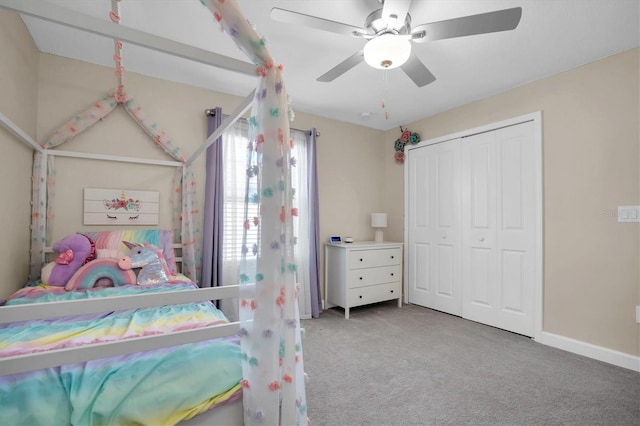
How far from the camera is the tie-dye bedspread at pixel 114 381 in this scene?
3.01 ft

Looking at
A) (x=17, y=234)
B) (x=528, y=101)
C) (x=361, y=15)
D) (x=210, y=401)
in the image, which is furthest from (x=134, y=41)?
(x=528, y=101)

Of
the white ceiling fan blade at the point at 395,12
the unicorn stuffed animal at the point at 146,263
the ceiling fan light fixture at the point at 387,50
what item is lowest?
the unicorn stuffed animal at the point at 146,263

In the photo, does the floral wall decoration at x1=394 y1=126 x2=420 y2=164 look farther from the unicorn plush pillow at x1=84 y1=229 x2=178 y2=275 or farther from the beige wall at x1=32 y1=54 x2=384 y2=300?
the unicorn plush pillow at x1=84 y1=229 x2=178 y2=275

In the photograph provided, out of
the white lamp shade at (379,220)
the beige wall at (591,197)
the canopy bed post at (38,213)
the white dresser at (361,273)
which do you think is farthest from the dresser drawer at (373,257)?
the canopy bed post at (38,213)

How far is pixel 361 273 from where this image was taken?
368 cm

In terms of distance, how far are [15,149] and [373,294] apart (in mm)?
3534

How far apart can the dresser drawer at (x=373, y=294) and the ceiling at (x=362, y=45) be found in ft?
7.30

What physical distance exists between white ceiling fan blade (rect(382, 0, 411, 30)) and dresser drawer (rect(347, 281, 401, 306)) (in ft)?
8.86

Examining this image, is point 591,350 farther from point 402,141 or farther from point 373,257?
point 402,141

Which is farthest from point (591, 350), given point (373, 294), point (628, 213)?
point (373, 294)

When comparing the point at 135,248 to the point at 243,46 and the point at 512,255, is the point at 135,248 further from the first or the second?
the point at 512,255

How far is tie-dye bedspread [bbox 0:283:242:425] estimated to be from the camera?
36.1 inches

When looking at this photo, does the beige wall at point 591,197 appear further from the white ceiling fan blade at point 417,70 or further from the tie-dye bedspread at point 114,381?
the tie-dye bedspread at point 114,381

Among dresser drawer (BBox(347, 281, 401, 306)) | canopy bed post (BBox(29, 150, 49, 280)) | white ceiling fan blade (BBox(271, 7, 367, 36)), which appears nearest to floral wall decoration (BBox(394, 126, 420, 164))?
dresser drawer (BBox(347, 281, 401, 306))
